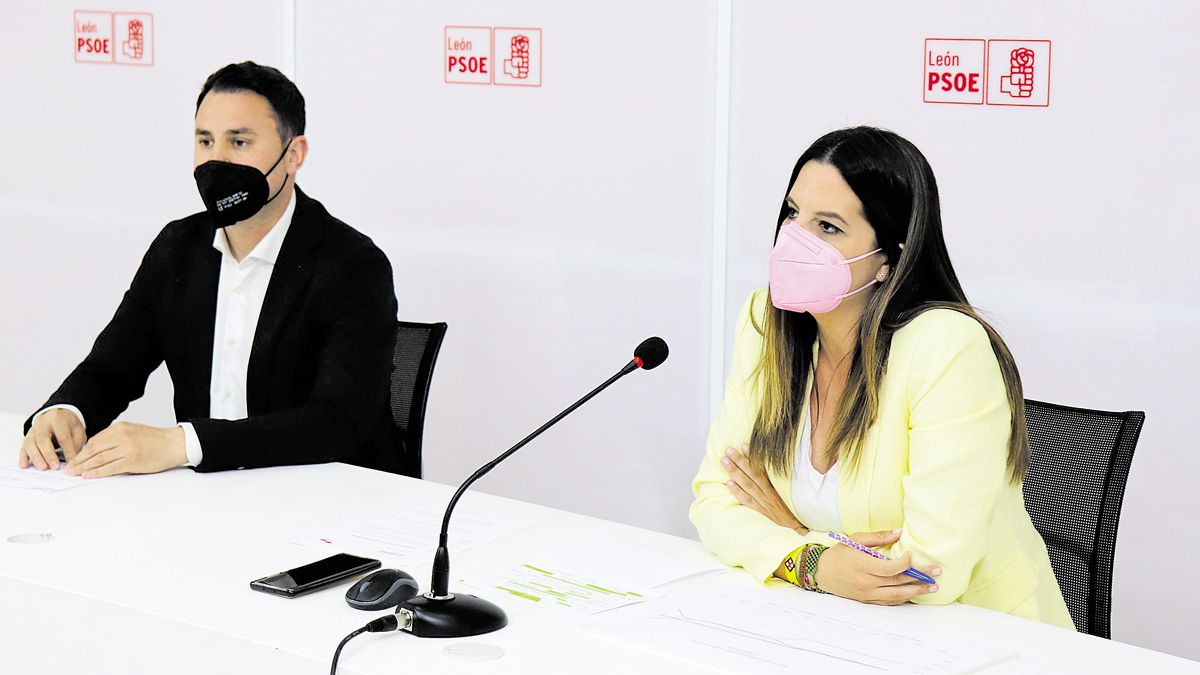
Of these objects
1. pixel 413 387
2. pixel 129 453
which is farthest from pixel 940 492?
pixel 129 453

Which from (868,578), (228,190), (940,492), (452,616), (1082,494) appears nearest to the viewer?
(452,616)

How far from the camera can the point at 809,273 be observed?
78.7 inches

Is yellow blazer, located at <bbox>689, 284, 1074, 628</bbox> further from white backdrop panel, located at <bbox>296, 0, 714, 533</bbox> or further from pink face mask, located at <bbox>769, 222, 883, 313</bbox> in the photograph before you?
white backdrop panel, located at <bbox>296, 0, 714, 533</bbox>

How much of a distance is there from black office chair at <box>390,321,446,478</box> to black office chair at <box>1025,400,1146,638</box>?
3.93 ft

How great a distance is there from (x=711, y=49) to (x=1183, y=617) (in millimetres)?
1814

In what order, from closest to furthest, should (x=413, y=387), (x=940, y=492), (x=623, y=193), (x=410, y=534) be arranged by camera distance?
(x=940, y=492), (x=410, y=534), (x=413, y=387), (x=623, y=193)

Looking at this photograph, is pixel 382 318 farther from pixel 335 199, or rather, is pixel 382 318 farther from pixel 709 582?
pixel 335 199

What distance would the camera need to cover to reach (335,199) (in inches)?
163

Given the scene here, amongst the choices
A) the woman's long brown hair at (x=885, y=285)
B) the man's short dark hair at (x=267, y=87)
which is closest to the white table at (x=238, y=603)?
the woman's long brown hair at (x=885, y=285)

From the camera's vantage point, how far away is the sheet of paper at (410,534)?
186cm

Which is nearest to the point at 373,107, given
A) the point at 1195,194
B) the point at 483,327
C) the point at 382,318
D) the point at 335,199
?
the point at 335,199

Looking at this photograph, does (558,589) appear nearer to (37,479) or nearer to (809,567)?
(809,567)

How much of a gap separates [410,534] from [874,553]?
678 millimetres

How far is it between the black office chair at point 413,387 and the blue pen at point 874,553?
1100 millimetres
